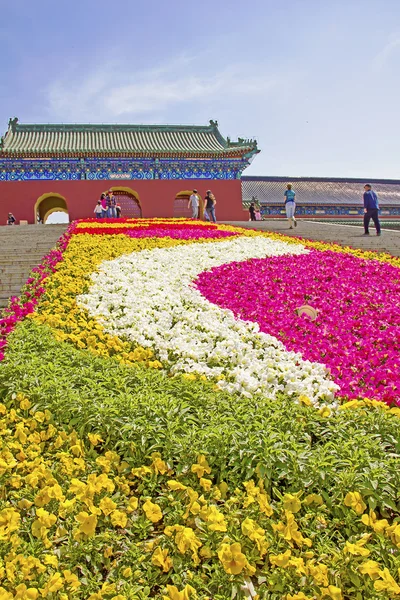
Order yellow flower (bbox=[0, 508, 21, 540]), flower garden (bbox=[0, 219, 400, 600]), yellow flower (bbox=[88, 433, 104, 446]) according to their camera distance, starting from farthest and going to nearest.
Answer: yellow flower (bbox=[88, 433, 104, 446]) → yellow flower (bbox=[0, 508, 21, 540]) → flower garden (bbox=[0, 219, 400, 600])

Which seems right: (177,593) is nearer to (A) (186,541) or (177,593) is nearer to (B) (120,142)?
(A) (186,541)

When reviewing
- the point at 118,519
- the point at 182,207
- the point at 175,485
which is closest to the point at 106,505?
the point at 118,519

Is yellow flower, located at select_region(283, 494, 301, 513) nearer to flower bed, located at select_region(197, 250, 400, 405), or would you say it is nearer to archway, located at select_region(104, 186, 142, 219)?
flower bed, located at select_region(197, 250, 400, 405)

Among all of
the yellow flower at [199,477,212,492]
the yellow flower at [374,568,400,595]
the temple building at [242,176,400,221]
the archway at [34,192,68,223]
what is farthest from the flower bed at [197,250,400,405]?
the archway at [34,192,68,223]

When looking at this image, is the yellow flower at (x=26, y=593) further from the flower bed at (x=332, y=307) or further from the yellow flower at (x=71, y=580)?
the flower bed at (x=332, y=307)

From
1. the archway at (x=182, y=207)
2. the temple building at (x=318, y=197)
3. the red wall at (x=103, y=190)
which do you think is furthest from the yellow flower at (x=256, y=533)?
the temple building at (x=318, y=197)

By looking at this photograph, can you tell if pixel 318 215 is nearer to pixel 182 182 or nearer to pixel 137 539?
pixel 182 182

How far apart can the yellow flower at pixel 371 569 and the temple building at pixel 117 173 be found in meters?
28.3

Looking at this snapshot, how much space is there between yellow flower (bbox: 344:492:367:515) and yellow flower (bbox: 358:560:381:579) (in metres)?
0.37

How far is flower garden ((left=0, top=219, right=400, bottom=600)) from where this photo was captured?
2303 millimetres

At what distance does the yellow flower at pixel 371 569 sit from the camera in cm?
216

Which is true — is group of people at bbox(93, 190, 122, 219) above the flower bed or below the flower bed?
above

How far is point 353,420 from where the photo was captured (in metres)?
3.37

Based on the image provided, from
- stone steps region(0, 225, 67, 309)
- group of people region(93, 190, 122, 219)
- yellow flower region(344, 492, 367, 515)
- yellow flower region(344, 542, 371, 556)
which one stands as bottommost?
yellow flower region(344, 542, 371, 556)
